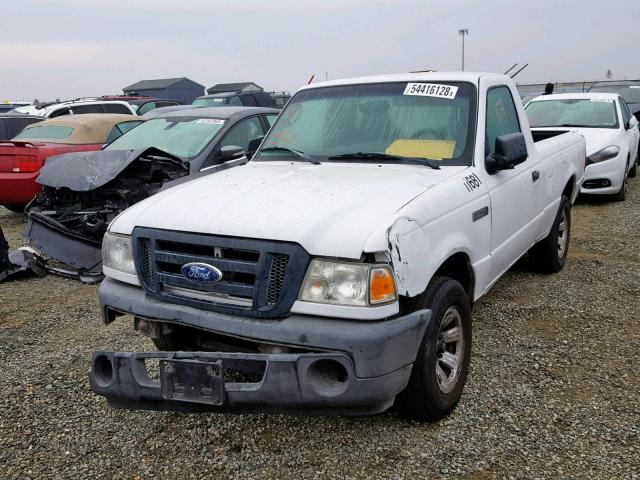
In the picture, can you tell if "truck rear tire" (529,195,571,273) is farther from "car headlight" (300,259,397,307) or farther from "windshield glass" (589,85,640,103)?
"windshield glass" (589,85,640,103)

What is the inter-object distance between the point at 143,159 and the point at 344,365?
14.2 ft

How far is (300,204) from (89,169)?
3910mm

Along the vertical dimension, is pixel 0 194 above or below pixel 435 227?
below

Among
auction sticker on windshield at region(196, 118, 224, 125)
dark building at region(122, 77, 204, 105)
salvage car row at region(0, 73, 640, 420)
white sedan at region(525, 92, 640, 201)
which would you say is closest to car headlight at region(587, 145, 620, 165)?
white sedan at region(525, 92, 640, 201)

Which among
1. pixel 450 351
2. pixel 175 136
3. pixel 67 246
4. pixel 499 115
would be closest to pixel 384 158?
pixel 499 115

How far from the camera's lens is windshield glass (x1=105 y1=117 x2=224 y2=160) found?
6758 mm

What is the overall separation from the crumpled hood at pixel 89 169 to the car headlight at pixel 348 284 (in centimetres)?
387

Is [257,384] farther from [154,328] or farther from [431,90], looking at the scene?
[431,90]

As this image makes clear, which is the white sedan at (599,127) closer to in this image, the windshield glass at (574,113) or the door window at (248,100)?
the windshield glass at (574,113)

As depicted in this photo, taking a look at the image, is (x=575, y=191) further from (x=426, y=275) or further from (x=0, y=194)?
(x=0, y=194)

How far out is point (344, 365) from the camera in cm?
251

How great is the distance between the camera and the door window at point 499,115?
3.92m

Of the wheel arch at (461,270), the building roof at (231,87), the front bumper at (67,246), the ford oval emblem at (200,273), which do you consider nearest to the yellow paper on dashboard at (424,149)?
the wheel arch at (461,270)

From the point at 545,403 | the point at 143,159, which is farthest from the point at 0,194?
the point at 545,403
